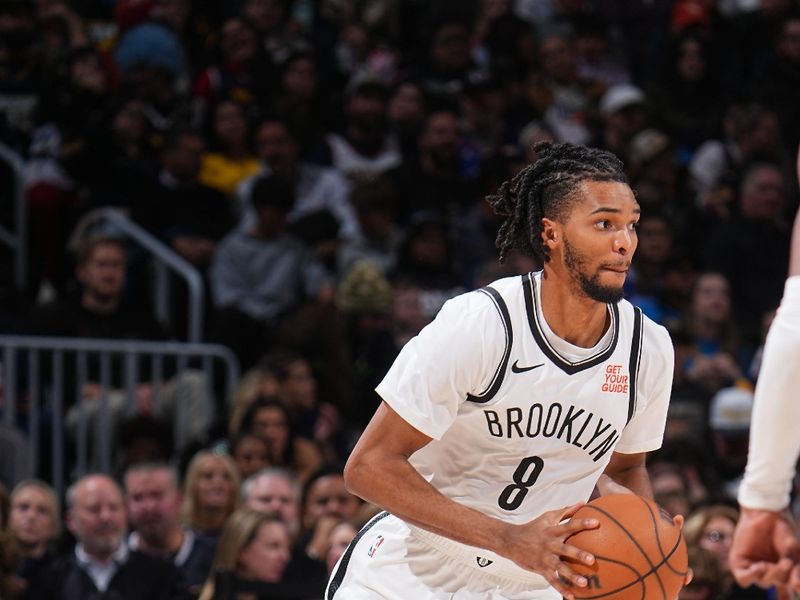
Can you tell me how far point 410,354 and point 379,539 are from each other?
629mm

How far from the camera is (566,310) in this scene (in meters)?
4.35

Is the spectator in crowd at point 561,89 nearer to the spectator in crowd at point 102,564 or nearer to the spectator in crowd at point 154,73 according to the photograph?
the spectator in crowd at point 154,73

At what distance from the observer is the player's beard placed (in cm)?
418

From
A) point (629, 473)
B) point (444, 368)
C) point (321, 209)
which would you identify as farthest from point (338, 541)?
point (321, 209)

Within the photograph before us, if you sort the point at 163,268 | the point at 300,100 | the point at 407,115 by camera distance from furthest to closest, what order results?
the point at 300,100 → the point at 407,115 → the point at 163,268

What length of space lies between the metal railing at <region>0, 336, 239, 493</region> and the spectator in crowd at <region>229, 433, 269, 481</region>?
76 cm

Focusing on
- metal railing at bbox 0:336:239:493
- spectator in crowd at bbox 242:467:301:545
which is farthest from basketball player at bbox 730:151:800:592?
metal railing at bbox 0:336:239:493

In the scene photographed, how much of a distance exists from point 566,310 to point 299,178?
720 centimetres

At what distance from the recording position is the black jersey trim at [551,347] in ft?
14.1

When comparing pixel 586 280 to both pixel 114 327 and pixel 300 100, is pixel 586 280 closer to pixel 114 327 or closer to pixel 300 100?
pixel 114 327

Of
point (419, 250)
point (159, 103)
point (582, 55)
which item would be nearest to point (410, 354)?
point (419, 250)

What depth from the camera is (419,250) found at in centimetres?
1040

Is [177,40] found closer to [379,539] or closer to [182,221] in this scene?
[182,221]

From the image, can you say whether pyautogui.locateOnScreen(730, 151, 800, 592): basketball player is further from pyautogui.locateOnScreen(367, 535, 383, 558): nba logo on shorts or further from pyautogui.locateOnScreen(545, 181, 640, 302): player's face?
pyautogui.locateOnScreen(367, 535, 383, 558): nba logo on shorts
